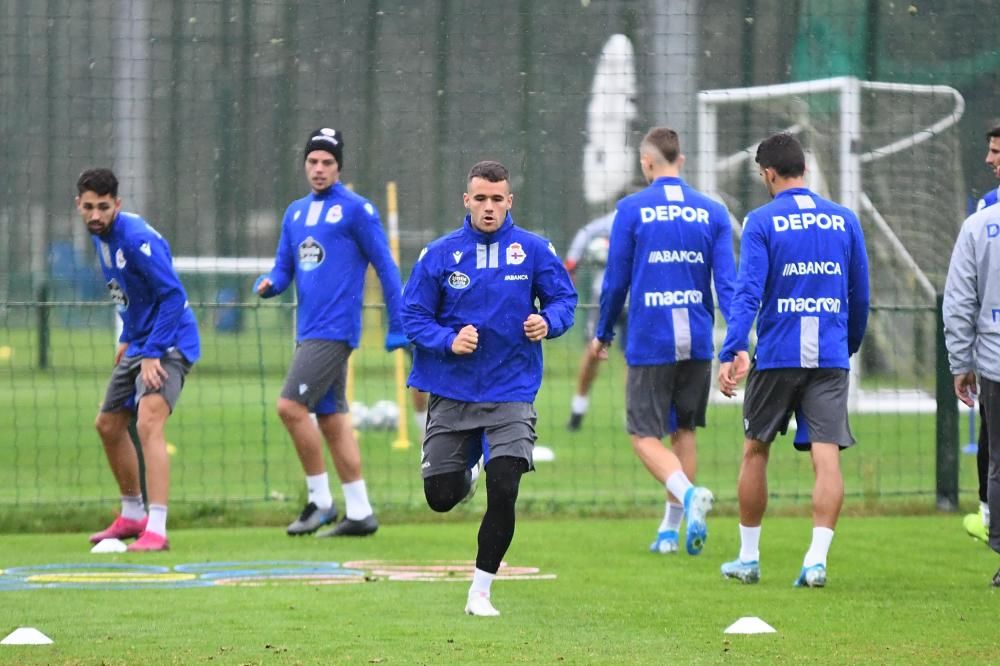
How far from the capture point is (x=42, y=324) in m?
12.8

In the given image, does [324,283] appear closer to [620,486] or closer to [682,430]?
[682,430]

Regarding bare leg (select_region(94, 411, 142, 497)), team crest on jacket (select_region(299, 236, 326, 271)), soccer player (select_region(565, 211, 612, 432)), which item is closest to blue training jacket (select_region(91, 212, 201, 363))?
bare leg (select_region(94, 411, 142, 497))

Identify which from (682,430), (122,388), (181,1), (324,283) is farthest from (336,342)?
(181,1)

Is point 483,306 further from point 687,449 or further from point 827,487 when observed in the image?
point 687,449

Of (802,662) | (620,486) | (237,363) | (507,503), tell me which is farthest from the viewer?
(237,363)

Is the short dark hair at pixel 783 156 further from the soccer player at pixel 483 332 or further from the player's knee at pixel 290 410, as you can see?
the player's knee at pixel 290 410

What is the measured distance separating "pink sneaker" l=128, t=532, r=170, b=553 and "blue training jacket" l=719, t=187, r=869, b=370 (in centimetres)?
344

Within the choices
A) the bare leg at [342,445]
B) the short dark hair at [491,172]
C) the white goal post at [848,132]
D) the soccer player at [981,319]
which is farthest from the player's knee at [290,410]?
the soccer player at [981,319]

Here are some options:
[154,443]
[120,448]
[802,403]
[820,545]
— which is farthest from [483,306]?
[120,448]

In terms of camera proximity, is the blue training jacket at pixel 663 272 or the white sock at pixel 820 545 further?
the blue training jacket at pixel 663 272

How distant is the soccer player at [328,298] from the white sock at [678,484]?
185 cm

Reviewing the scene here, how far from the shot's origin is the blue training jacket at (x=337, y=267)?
31.9ft

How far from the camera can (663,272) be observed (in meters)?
9.05

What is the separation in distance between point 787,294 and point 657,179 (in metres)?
1.46
